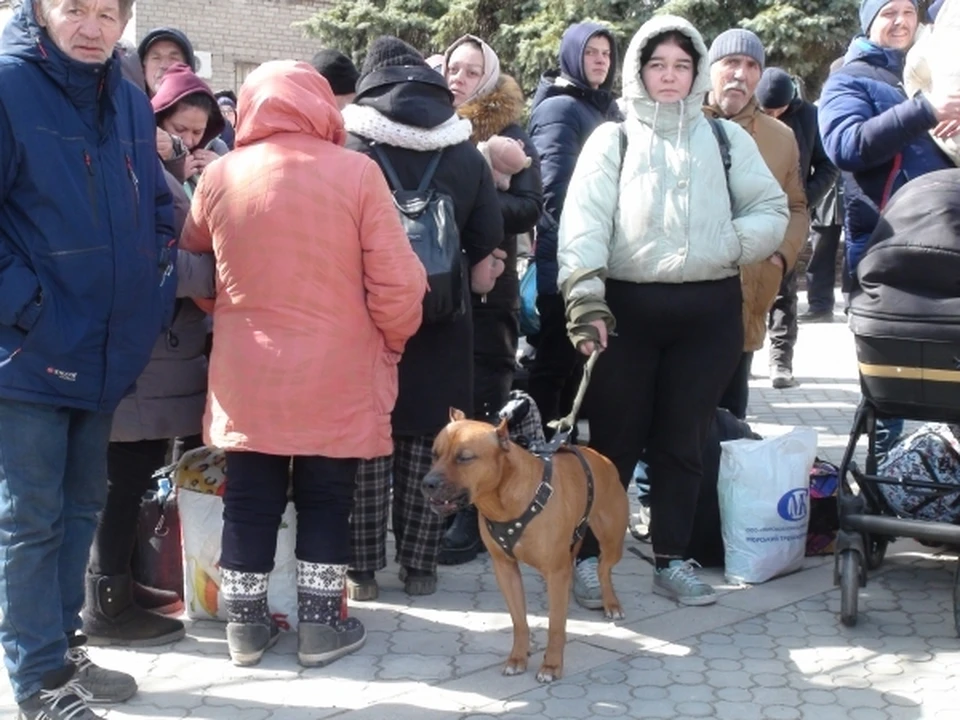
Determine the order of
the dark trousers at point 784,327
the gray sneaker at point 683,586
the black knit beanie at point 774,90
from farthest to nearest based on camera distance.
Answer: the dark trousers at point 784,327 < the black knit beanie at point 774,90 < the gray sneaker at point 683,586

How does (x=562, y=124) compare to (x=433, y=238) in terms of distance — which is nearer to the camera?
(x=433, y=238)

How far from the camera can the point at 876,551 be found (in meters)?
4.83

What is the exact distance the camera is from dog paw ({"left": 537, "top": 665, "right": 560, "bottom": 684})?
3859mm

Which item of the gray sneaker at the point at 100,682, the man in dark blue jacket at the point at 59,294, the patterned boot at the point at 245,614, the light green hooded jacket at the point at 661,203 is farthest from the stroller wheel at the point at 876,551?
the man in dark blue jacket at the point at 59,294

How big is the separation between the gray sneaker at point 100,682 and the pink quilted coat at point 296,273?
776mm

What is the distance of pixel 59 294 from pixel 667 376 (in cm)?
221

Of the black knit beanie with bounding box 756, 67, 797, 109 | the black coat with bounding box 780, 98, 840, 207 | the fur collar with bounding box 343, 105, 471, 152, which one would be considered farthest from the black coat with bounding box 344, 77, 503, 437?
the black coat with bounding box 780, 98, 840, 207

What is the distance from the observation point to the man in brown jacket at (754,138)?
5.82 m

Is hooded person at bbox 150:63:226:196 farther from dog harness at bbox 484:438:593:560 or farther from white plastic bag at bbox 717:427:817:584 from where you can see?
white plastic bag at bbox 717:427:817:584

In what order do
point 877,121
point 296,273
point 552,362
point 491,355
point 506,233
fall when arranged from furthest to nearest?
point 552,362, point 491,355, point 506,233, point 877,121, point 296,273

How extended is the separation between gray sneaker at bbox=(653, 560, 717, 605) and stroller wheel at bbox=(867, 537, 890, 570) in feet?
2.11

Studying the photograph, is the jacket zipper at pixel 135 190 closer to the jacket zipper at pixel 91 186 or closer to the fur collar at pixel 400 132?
the jacket zipper at pixel 91 186

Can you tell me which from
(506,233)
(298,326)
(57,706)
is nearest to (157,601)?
(57,706)

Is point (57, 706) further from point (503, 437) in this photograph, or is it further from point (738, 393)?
point (738, 393)
